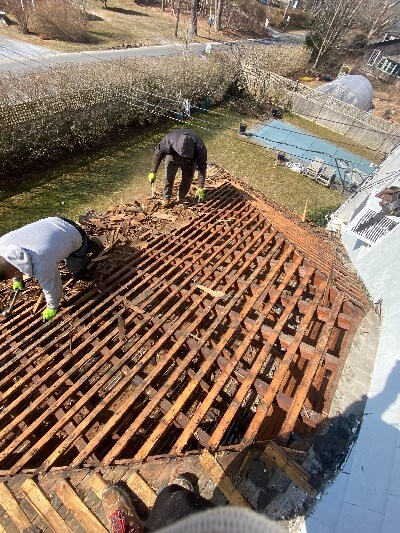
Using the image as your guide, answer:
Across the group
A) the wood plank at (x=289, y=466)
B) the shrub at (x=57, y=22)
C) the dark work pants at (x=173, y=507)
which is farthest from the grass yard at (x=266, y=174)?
the shrub at (x=57, y=22)

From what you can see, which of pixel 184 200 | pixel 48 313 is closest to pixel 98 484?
pixel 48 313

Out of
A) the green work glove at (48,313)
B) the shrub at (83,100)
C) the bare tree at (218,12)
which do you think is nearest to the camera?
the green work glove at (48,313)

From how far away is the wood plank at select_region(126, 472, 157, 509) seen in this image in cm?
249

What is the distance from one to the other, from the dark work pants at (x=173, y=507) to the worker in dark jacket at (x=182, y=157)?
5468 millimetres

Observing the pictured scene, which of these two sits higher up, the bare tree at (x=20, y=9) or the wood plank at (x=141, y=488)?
the wood plank at (x=141, y=488)

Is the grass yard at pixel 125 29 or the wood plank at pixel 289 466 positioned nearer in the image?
the wood plank at pixel 289 466

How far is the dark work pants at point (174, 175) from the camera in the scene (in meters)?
6.79

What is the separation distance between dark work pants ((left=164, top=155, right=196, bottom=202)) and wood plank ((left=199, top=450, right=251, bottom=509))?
531 centimetres

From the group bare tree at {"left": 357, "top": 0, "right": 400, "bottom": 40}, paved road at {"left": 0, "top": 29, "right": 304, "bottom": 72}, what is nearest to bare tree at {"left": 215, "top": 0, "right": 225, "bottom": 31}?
paved road at {"left": 0, "top": 29, "right": 304, "bottom": 72}

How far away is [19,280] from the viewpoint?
4215mm

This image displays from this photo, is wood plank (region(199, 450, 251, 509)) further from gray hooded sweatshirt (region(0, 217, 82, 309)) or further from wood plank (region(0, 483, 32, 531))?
gray hooded sweatshirt (region(0, 217, 82, 309))

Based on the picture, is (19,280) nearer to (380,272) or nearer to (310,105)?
(380,272)

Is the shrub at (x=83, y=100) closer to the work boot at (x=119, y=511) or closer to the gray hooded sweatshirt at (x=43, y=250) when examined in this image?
the gray hooded sweatshirt at (x=43, y=250)

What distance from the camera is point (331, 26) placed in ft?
93.0
